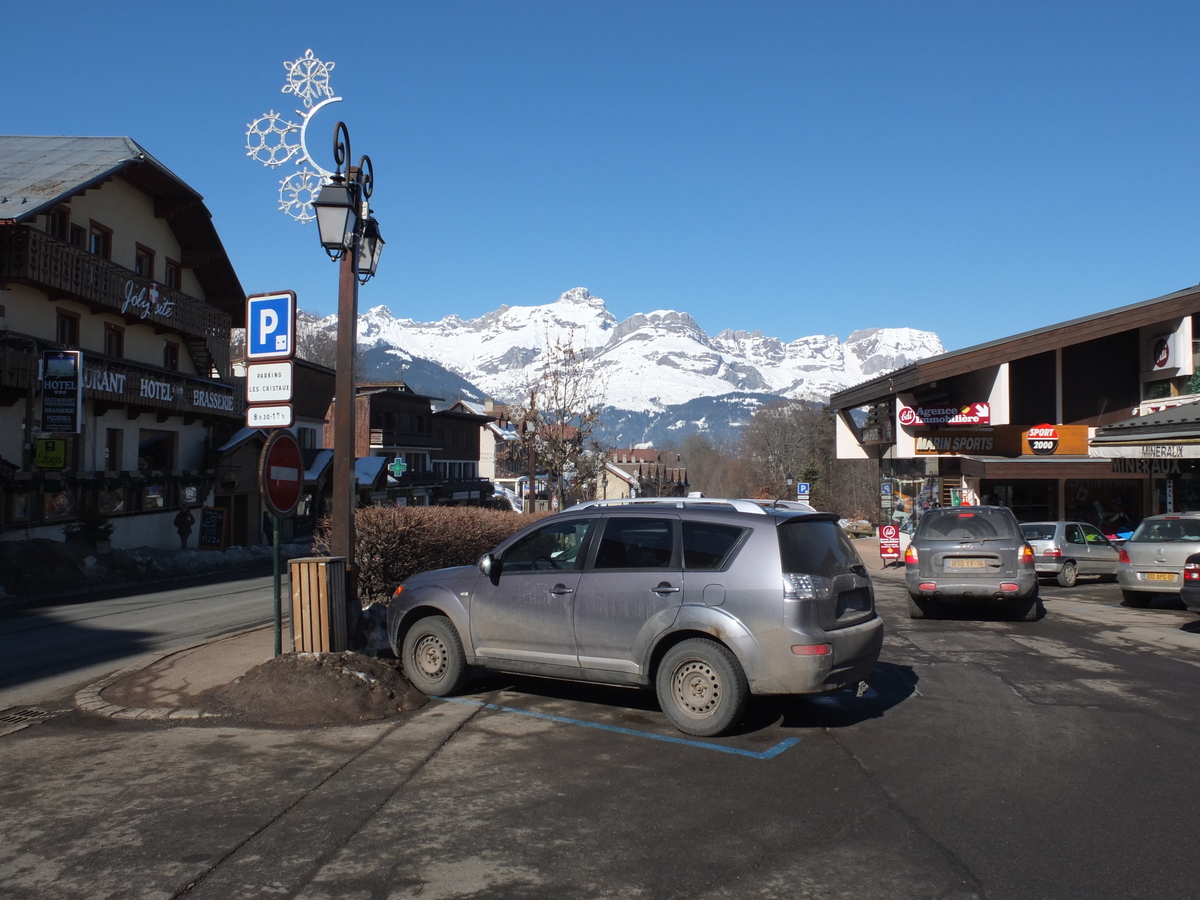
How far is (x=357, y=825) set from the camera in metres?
4.97

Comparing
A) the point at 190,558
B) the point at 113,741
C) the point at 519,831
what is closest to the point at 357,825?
the point at 519,831

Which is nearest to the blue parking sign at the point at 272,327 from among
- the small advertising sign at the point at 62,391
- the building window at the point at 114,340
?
the small advertising sign at the point at 62,391

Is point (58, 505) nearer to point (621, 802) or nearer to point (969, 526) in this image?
point (969, 526)

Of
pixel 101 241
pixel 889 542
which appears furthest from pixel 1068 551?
pixel 101 241

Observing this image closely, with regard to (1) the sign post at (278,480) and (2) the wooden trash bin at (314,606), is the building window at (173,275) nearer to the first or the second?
(1) the sign post at (278,480)

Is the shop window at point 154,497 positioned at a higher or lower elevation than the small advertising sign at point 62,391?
lower

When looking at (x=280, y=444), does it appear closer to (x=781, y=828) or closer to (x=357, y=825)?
(x=357, y=825)

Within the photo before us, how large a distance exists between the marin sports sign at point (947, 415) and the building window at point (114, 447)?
77.0ft

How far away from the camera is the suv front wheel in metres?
6.71

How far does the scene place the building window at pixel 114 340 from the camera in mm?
29328

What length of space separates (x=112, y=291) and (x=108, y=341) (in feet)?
7.66

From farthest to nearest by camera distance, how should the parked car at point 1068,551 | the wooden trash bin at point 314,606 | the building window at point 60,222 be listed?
the building window at point 60,222, the parked car at point 1068,551, the wooden trash bin at point 314,606

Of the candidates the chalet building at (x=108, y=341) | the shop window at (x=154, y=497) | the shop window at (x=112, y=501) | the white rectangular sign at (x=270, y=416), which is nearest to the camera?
the white rectangular sign at (x=270, y=416)

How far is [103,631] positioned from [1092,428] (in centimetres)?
2635
